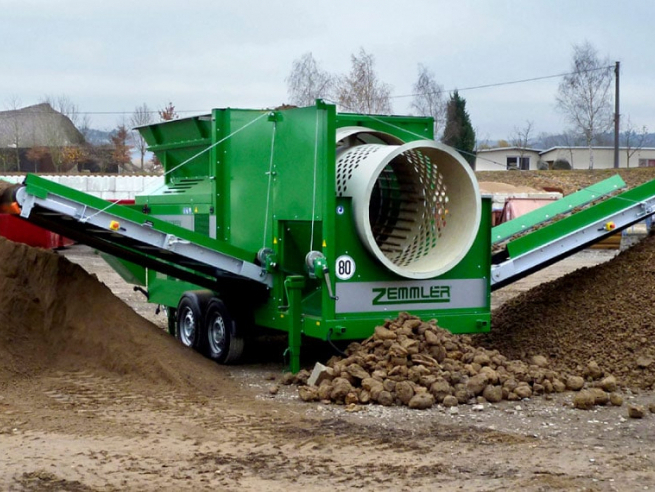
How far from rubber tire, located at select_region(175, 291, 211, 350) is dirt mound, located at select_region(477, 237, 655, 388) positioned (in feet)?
9.94

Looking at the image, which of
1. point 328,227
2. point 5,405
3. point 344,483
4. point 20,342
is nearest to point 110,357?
point 20,342

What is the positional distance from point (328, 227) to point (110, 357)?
239 cm

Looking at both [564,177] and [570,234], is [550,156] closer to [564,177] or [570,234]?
[564,177]

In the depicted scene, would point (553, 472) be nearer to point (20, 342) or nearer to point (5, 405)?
point (5, 405)

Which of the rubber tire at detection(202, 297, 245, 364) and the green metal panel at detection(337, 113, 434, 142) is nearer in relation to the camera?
the green metal panel at detection(337, 113, 434, 142)

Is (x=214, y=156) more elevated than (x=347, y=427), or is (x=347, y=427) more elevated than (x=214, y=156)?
(x=214, y=156)

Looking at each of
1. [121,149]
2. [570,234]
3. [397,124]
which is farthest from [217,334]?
[121,149]

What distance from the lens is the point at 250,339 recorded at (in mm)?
12031

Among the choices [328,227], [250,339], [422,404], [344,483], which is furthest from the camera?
[250,339]

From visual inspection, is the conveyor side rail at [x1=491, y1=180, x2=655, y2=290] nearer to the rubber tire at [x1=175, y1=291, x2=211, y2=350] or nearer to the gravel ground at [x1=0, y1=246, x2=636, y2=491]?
the gravel ground at [x1=0, y1=246, x2=636, y2=491]

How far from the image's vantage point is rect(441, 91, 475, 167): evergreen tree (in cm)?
5516

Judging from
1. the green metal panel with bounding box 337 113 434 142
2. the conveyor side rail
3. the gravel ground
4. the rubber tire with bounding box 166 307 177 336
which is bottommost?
the gravel ground

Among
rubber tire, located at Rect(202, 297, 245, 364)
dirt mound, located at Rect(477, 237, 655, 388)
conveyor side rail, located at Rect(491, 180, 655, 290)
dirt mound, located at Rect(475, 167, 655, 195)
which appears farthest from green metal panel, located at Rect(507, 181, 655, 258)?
dirt mound, located at Rect(475, 167, 655, 195)

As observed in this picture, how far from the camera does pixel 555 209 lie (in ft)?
37.8
